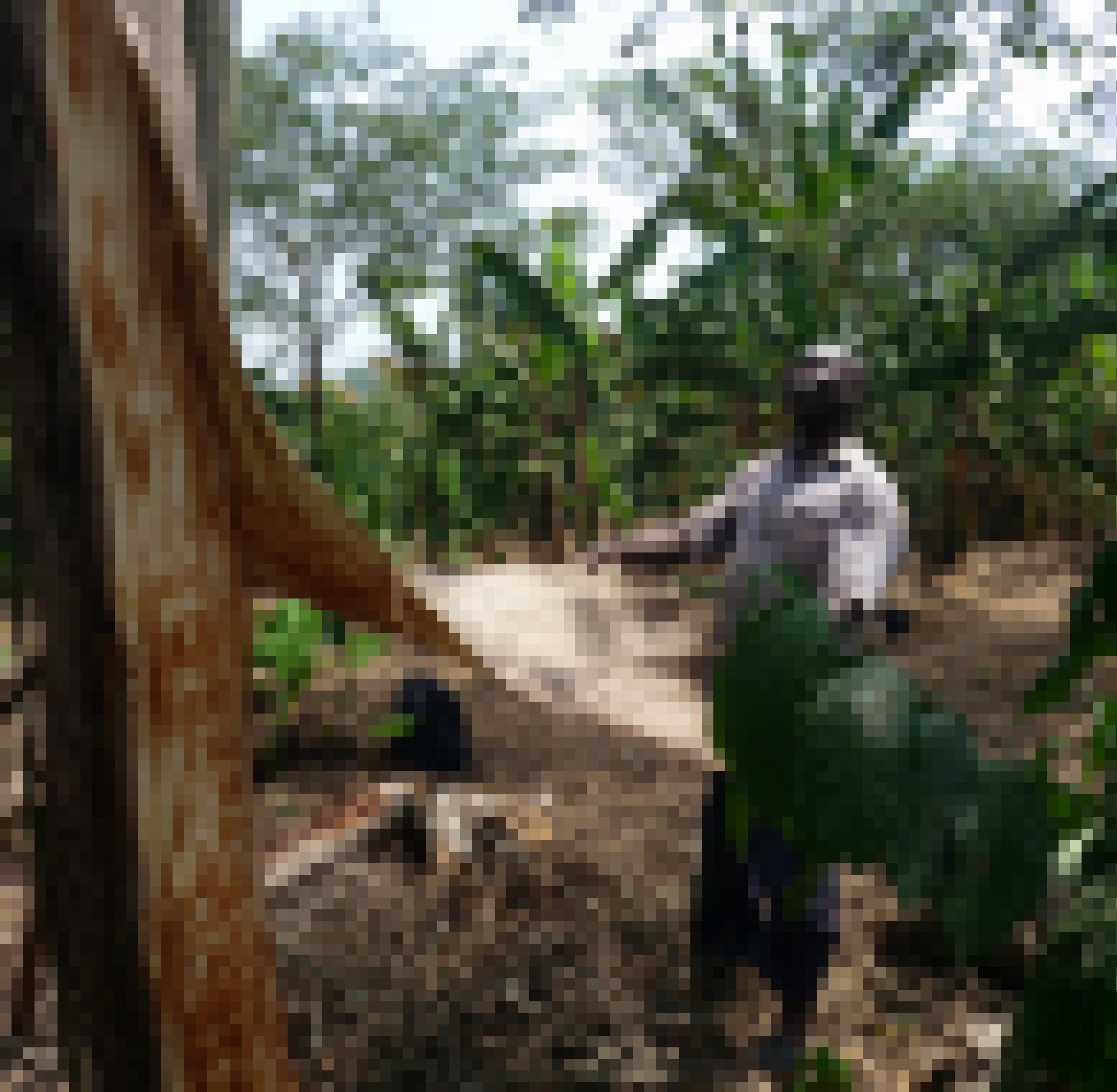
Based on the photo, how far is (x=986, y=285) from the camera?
303cm

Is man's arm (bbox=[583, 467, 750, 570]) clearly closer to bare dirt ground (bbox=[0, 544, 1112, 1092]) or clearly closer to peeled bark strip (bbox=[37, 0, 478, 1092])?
bare dirt ground (bbox=[0, 544, 1112, 1092])

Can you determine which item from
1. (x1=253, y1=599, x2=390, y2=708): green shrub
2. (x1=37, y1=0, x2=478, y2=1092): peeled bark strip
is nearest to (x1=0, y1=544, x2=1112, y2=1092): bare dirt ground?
(x1=253, y1=599, x2=390, y2=708): green shrub

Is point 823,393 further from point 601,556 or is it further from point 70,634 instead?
point 70,634

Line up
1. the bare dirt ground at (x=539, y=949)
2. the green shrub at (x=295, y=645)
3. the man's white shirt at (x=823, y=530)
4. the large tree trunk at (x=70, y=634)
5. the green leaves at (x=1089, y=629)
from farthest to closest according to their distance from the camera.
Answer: the green shrub at (x=295, y=645), the bare dirt ground at (x=539, y=949), the man's white shirt at (x=823, y=530), the green leaves at (x=1089, y=629), the large tree trunk at (x=70, y=634)

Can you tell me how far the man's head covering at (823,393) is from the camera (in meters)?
1.16

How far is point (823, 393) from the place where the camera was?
1154 millimetres

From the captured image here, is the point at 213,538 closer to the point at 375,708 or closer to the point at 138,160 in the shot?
the point at 138,160

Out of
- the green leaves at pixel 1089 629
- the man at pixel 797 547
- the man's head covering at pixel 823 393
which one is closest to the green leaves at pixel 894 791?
the green leaves at pixel 1089 629

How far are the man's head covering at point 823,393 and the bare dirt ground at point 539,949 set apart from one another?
1.36 ft

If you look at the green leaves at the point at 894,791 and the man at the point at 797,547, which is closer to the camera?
the green leaves at the point at 894,791

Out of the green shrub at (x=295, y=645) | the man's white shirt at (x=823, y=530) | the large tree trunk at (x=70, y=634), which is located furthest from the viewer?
the green shrub at (x=295, y=645)

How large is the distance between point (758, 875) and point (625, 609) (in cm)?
42

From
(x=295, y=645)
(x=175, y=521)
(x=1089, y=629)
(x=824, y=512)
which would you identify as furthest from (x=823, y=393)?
(x=295, y=645)

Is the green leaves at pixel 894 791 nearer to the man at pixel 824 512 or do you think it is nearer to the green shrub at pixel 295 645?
the man at pixel 824 512
